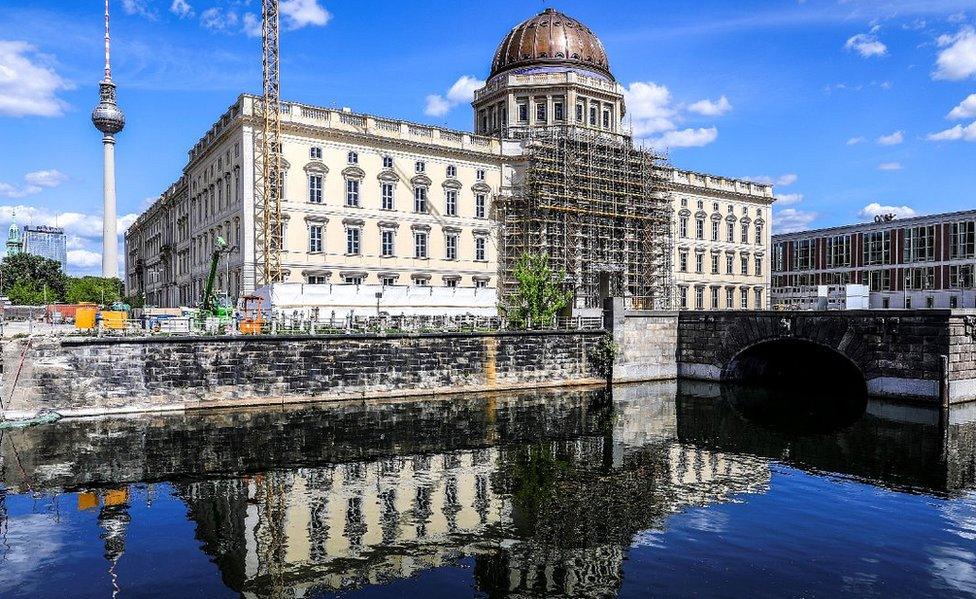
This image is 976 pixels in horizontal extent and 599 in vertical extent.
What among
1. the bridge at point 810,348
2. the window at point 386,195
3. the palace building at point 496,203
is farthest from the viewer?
the window at point 386,195

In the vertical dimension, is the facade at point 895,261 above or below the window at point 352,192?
below

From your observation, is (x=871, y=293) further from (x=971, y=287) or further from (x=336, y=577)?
(x=336, y=577)

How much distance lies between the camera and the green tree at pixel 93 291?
99.2 m

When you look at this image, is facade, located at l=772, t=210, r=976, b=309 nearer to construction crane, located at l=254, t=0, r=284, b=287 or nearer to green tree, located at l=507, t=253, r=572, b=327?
green tree, located at l=507, t=253, r=572, b=327

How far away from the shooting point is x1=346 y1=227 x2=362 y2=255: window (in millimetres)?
56906

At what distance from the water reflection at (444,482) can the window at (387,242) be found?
912 inches

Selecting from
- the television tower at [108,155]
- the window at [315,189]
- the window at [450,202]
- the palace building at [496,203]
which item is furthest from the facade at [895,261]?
the television tower at [108,155]

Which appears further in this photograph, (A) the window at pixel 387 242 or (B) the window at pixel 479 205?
(B) the window at pixel 479 205

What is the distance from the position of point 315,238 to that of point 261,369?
67.8 ft

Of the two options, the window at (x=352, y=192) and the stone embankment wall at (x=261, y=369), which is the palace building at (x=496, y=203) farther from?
the stone embankment wall at (x=261, y=369)

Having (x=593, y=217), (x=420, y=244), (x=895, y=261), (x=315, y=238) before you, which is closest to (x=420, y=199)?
(x=420, y=244)

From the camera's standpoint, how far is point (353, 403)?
125 ft

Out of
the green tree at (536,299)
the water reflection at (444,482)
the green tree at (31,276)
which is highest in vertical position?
the green tree at (31,276)

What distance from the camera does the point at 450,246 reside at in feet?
205
